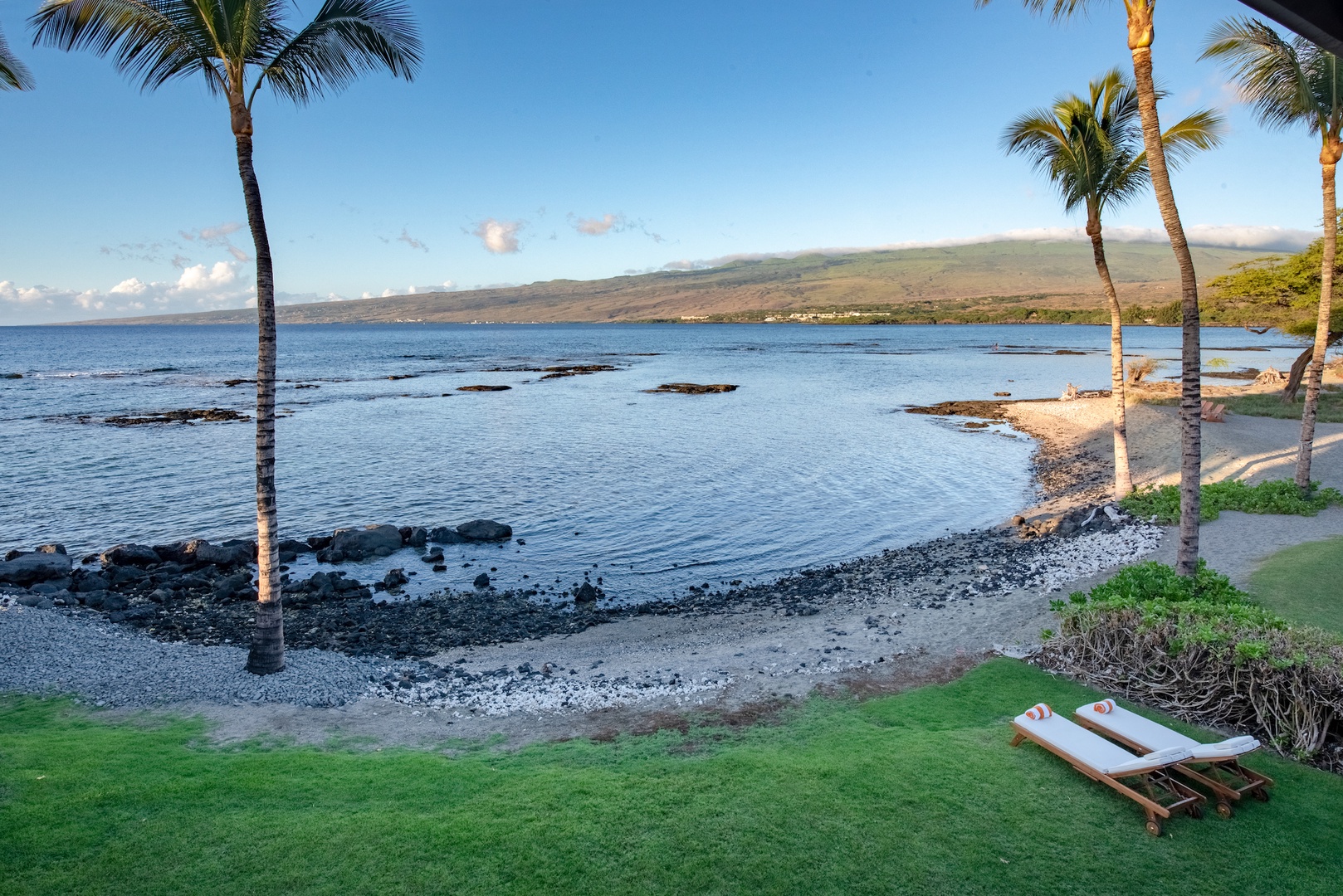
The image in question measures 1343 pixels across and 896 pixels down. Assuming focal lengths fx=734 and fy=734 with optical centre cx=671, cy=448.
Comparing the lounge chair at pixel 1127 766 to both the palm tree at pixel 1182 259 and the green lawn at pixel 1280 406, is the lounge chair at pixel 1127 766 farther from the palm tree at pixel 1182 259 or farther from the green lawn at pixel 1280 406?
the green lawn at pixel 1280 406

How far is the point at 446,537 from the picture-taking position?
22.1m

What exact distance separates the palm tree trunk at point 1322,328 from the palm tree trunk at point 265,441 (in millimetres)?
20545

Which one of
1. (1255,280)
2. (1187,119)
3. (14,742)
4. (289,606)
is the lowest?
(289,606)

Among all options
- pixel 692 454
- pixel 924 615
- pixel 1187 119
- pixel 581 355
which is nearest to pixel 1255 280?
pixel 1187 119

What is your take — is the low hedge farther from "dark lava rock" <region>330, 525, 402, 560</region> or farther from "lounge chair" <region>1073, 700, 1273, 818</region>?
"dark lava rock" <region>330, 525, 402, 560</region>

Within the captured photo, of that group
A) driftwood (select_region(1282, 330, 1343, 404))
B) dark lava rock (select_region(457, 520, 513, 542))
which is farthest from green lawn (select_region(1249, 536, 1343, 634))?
driftwood (select_region(1282, 330, 1343, 404))

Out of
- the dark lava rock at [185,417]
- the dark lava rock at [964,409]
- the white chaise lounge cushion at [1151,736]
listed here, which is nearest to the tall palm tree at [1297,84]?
the white chaise lounge cushion at [1151,736]

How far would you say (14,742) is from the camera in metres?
8.21

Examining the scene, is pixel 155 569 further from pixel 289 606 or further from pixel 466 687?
pixel 466 687

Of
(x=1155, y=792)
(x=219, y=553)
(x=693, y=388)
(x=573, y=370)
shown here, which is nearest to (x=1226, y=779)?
(x=1155, y=792)

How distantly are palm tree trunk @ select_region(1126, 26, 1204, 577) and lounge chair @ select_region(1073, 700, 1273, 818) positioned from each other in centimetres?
489

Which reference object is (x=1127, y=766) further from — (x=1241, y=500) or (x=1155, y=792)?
(x=1241, y=500)

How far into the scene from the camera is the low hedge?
8125 mm

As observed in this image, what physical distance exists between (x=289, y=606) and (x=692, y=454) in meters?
22.0
